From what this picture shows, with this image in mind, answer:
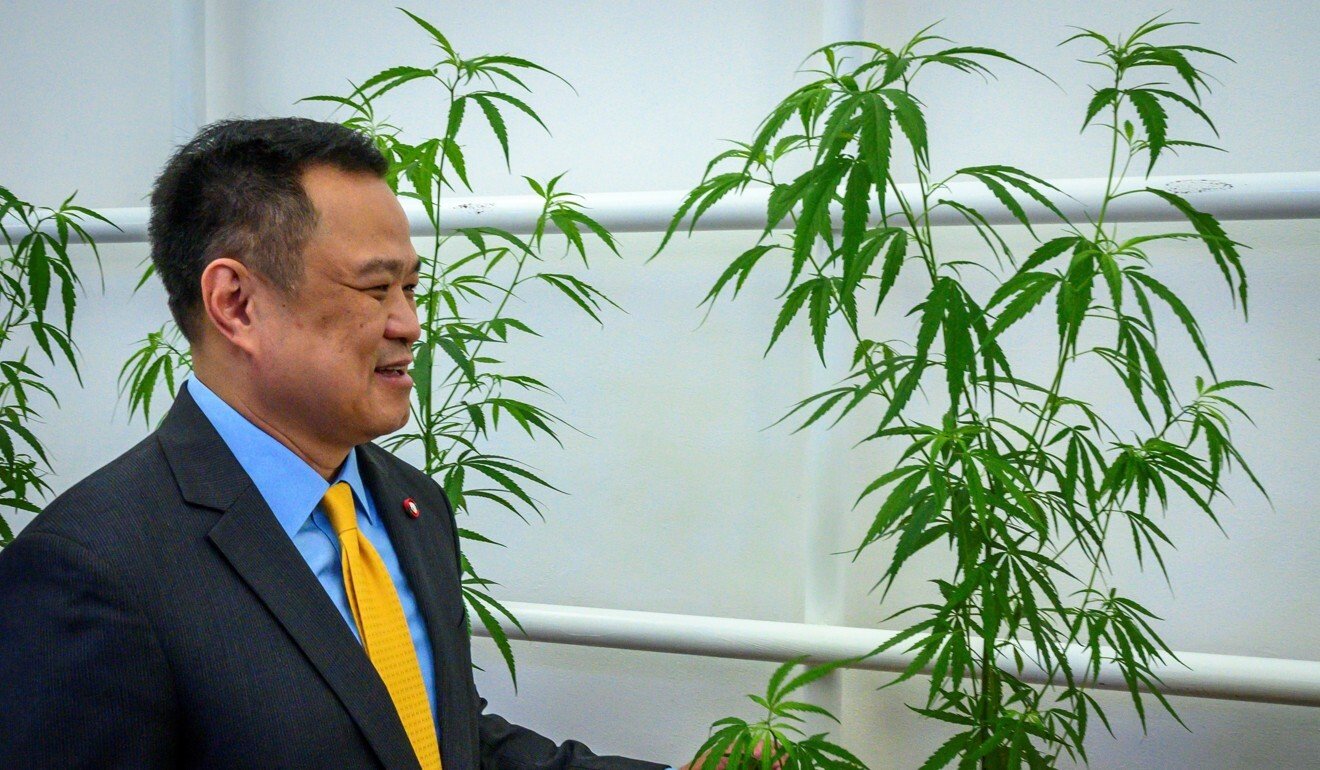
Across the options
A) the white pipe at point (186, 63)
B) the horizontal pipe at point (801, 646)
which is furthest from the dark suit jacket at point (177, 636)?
the white pipe at point (186, 63)

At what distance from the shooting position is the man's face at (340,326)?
931 mm

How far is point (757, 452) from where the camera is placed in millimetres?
2088

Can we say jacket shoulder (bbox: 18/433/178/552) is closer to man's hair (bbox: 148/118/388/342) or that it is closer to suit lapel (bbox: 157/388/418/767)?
suit lapel (bbox: 157/388/418/767)

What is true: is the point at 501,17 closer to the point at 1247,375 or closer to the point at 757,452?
the point at 757,452

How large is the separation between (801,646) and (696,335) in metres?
0.58

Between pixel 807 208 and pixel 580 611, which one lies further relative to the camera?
pixel 580 611

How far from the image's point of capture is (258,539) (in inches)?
34.8

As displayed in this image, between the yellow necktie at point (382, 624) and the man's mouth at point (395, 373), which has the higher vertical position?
the man's mouth at point (395, 373)

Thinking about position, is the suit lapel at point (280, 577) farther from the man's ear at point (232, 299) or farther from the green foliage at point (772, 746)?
the green foliage at point (772, 746)

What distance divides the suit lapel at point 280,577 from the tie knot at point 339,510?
0.24 feet

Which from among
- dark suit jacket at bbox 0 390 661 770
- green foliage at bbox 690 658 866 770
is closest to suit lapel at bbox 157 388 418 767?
dark suit jacket at bbox 0 390 661 770

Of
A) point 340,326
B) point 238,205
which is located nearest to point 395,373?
point 340,326

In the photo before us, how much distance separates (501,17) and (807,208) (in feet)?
4.09

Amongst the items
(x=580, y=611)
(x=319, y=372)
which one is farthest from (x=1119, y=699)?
(x=319, y=372)
